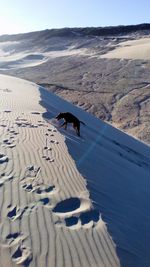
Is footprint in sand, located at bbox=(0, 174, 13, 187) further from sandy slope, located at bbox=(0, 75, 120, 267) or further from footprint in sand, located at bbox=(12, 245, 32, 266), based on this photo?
footprint in sand, located at bbox=(12, 245, 32, 266)

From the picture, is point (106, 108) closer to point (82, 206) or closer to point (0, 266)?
point (82, 206)

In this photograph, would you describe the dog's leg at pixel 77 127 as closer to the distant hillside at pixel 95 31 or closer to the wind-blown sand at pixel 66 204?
the wind-blown sand at pixel 66 204

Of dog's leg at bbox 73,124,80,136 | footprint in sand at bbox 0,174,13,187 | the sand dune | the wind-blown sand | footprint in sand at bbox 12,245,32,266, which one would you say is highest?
footprint in sand at bbox 0,174,13,187

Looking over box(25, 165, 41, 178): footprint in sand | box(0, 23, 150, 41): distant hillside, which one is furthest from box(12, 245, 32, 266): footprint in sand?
box(0, 23, 150, 41): distant hillside

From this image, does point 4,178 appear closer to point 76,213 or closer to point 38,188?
point 38,188

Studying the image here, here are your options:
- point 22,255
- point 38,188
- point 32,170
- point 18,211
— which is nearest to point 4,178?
point 38,188

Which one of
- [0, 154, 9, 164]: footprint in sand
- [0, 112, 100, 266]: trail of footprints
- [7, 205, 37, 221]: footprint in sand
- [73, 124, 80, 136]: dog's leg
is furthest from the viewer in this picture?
[73, 124, 80, 136]: dog's leg

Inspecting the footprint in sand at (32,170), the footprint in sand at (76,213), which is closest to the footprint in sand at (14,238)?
the footprint in sand at (76,213)
